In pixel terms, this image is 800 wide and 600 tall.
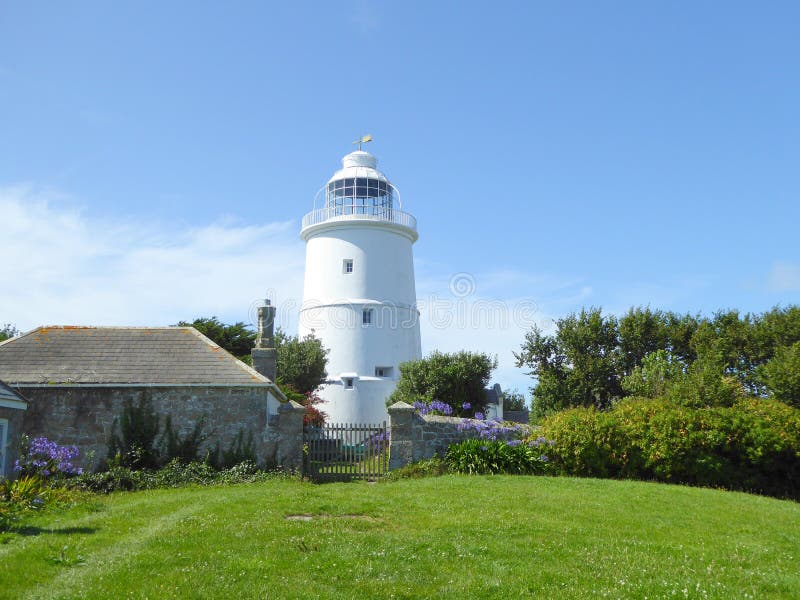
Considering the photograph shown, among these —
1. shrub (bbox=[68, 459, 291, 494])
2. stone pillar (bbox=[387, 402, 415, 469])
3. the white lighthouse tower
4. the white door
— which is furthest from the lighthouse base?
the white door

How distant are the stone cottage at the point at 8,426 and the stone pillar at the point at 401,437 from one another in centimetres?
849

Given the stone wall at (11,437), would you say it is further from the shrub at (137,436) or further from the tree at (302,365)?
the tree at (302,365)

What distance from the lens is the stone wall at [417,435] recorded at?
18062 mm

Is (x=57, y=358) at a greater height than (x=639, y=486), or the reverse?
(x=57, y=358)

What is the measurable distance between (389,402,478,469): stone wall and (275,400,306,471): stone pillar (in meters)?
2.33

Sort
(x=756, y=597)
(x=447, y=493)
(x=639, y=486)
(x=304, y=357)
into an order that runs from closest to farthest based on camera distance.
→ (x=756, y=597), (x=447, y=493), (x=639, y=486), (x=304, y=357)

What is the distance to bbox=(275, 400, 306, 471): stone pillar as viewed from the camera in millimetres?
17734

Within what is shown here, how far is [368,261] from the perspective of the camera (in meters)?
32.1

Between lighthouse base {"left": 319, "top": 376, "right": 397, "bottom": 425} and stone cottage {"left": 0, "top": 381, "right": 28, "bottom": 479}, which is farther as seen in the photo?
lighthouse base {"left": 319, "top": 376, "right": 397, "bottom": 425}

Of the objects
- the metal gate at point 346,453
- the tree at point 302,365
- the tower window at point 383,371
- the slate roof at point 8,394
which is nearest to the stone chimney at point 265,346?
the metal gate at point 346,453

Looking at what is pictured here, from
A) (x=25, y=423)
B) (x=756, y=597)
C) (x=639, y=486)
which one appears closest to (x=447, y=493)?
(x=639, y=486)

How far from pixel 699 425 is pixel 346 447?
893cm

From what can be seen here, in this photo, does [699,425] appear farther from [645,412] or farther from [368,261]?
[368,261]

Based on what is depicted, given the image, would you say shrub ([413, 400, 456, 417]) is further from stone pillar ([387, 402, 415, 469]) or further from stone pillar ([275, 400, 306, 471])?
stone pillar ([275, 400, 306, 471])
